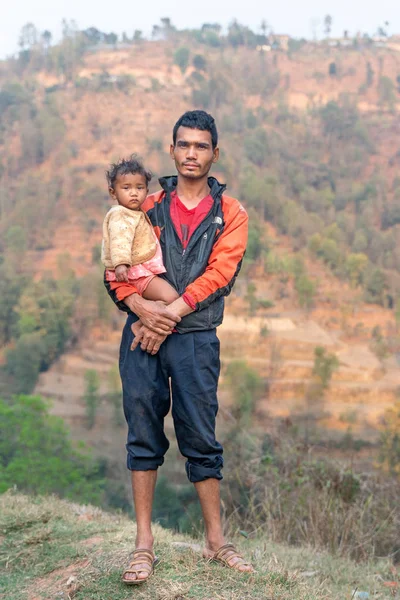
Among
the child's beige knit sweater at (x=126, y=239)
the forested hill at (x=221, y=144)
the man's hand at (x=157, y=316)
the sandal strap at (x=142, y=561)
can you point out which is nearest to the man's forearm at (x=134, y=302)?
the man's hand at (x=157, y=316)

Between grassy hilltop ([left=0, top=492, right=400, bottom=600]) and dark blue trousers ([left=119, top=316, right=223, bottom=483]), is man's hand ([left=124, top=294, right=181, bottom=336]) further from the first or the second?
grassy hilltop ([left=0, top=492, right=400, bottom=600])

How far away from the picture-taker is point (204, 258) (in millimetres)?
2312

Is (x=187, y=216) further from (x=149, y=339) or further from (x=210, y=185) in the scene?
(x=149, y=339)

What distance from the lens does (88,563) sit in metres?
2.49

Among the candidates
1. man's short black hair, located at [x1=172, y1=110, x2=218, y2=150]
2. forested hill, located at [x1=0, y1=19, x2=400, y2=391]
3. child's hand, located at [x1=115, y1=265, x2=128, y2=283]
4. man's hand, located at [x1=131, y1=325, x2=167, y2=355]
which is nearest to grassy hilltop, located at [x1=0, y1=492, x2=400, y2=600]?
man's hand, located at [x1=131, y1=325, x2=167, y2=355]

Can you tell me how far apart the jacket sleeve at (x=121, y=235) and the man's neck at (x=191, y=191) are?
212mm

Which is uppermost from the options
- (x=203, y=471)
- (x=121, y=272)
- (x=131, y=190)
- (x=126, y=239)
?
(x=131, y=190)

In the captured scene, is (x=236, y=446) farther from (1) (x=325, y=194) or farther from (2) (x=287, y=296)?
(1) (x=325, y=194)

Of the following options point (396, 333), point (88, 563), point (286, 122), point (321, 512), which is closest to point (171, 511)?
point (321, 512)

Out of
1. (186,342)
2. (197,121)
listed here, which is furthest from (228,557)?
(197,121)

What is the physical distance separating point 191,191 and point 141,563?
126cm

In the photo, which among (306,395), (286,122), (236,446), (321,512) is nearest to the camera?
(321,512)

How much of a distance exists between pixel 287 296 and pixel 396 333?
572 cm

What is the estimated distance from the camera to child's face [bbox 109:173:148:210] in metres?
2.27
